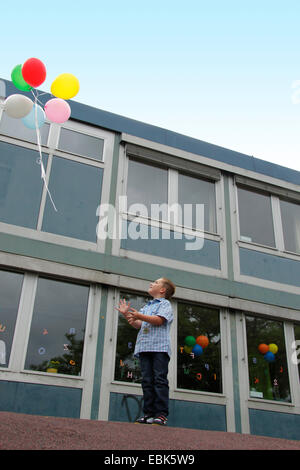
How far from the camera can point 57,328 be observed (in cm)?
748

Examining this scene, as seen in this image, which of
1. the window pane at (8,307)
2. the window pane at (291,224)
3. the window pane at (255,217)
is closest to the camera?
the window pane at (8,307)

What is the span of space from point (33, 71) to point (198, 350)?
5.29m

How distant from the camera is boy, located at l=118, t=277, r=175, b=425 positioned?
4.68m

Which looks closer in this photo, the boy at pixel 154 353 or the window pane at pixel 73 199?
the boy at pixel 154 353

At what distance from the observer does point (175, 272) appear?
863cm

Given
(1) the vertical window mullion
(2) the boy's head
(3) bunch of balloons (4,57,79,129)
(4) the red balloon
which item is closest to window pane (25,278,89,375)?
(3) bunch of balloons (4,57,79,129)

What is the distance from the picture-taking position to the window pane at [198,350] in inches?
318

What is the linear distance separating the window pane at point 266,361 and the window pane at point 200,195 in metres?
2.15

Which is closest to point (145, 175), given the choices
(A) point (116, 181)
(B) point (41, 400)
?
(A) point (116, 181)

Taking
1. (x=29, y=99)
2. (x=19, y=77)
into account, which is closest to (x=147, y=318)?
(x=29, y=99)

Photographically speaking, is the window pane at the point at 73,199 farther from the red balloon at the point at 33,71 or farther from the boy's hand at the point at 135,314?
the boy's hand at the point at 135,314

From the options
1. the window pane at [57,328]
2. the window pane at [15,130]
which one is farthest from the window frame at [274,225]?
the window pane at [15,130]

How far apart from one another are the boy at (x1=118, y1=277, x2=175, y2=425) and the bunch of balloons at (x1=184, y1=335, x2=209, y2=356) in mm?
3272
